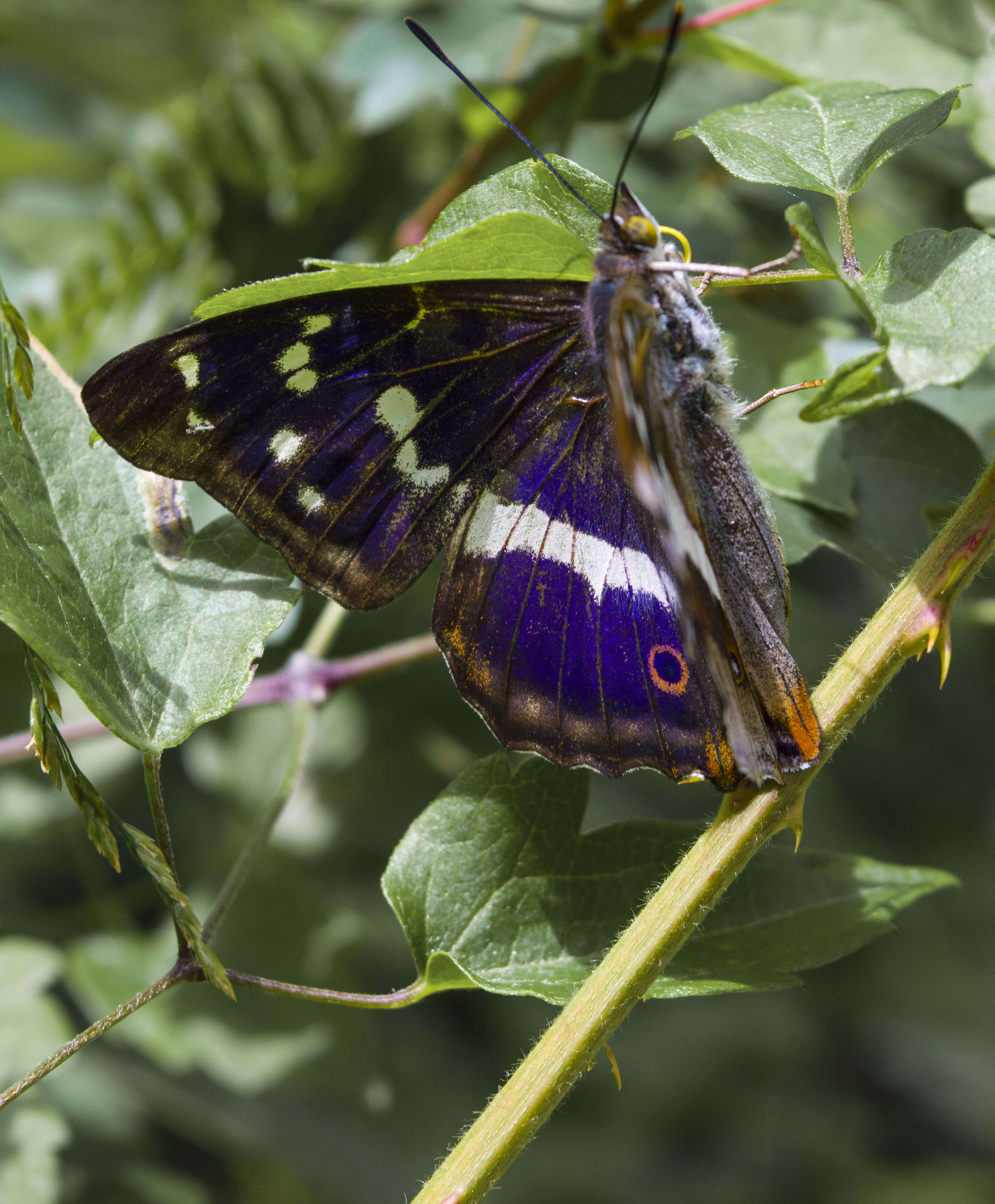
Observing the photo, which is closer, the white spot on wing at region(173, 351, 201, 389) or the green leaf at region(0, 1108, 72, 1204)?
the white spot on wing at region(173, 351, 201, 389)

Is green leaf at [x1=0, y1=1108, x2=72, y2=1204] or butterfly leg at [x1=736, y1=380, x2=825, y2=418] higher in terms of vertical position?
butterfly leg at [x1=736, y1=380, x2=825, y2=418]

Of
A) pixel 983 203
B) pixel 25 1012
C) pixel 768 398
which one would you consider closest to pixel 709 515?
pixel 768 398

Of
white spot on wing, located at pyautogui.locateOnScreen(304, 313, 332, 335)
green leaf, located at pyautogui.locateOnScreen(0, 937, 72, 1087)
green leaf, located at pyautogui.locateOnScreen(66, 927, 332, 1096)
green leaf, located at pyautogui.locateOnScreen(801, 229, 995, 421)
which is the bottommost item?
green leaf, located at pyautogui.locateOnScreen(66, 927, 332, 1096)

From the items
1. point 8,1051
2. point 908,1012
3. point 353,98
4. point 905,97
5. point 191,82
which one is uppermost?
point 191,82

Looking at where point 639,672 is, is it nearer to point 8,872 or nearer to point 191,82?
point 8,872

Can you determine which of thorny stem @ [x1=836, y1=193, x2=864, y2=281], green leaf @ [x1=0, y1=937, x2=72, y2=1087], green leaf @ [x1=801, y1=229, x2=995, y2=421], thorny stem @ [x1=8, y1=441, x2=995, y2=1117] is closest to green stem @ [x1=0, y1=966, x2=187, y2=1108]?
thorny stem @ [x1=8, y1=441, x2=995, y2=1117]

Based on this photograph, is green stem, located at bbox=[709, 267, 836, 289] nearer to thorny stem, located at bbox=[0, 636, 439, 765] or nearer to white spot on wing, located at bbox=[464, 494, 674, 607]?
white spot on wing, located at bbox=[464, 494, 674, 607]

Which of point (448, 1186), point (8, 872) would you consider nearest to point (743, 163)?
point (448, 1186)
